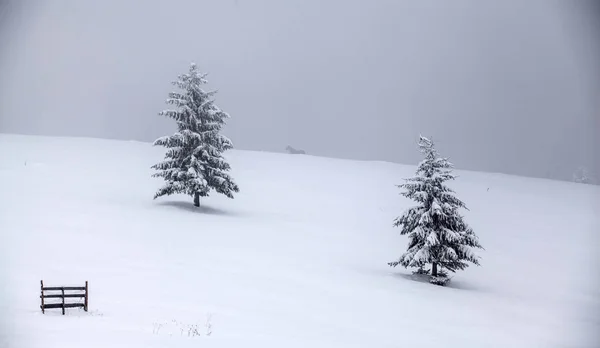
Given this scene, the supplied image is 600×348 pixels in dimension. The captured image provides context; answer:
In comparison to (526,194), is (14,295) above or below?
below

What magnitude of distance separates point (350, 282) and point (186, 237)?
892cm

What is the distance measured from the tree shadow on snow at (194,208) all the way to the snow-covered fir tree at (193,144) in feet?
2.24

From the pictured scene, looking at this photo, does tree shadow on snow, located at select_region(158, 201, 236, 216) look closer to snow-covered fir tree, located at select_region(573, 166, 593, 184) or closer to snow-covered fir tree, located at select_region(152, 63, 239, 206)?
snow-covered fir tree, located at select_region(152, 63, 239, 206)

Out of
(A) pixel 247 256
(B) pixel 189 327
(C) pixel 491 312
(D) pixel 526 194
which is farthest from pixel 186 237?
(D) pixel 526 194

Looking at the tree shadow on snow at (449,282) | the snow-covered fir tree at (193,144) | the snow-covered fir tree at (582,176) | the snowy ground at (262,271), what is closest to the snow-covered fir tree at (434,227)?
the tree shadow on snow at (449,282)

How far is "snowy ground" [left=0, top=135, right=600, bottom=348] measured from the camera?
1377 cm

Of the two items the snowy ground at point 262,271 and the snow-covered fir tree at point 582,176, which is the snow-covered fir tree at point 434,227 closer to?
the snowy ground at point 262,271

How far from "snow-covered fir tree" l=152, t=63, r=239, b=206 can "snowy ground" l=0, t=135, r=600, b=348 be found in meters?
1.90

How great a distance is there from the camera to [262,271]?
2102cm

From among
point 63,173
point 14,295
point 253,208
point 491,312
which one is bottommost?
point 491,312

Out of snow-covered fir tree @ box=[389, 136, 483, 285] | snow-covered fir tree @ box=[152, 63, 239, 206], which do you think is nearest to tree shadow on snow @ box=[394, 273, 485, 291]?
snow-covered fir tree @ box=[389, 136, 483, 285]

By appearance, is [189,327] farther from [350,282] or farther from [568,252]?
[568,252]

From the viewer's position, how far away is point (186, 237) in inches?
989

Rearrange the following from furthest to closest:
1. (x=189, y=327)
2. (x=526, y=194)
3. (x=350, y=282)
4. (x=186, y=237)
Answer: (x=526, y=194)
(x=186, y=237)
(x=350, y=282)
(x=189, y=327)
